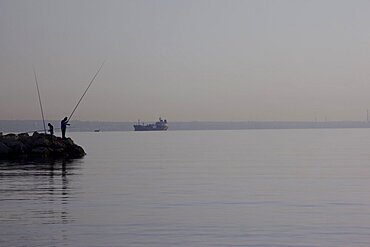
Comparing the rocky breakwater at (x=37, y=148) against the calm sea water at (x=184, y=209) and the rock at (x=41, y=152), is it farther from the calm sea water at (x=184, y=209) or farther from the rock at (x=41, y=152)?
the calm sea water at (x=184, y=209)

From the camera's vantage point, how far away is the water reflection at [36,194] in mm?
18297

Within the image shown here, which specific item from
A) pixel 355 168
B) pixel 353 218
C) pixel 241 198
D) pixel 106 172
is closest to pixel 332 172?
pixel 355 168

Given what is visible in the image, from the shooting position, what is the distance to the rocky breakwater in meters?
51.0

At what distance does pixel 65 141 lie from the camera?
53.3 meters

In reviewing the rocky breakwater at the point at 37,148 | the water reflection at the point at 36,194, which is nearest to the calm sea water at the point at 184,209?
the water reflection at the point at 36,194

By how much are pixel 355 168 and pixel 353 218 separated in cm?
2081

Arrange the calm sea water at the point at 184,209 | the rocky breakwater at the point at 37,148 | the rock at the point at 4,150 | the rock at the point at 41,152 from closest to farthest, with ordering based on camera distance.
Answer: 1. the calm sea water at the point at 184,209
2. the rock at the point at 41,152
3. the rocky breakwater at the point at 37,148
4. the rock at the point at 4,150

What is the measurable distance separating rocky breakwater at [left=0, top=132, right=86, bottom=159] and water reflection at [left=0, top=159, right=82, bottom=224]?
13.6m

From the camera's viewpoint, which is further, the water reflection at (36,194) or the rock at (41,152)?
the rock at (41,152)

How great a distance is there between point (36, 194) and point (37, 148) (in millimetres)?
27742

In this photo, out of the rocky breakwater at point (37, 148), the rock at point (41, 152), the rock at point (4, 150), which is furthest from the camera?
the rock at point (4, 150)

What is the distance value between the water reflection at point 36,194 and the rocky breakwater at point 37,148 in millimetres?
13566

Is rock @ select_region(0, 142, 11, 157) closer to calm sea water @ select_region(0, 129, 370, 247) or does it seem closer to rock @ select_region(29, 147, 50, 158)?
rock @ select_region(29, 147, 50, 158)

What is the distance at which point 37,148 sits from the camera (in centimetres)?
5116
